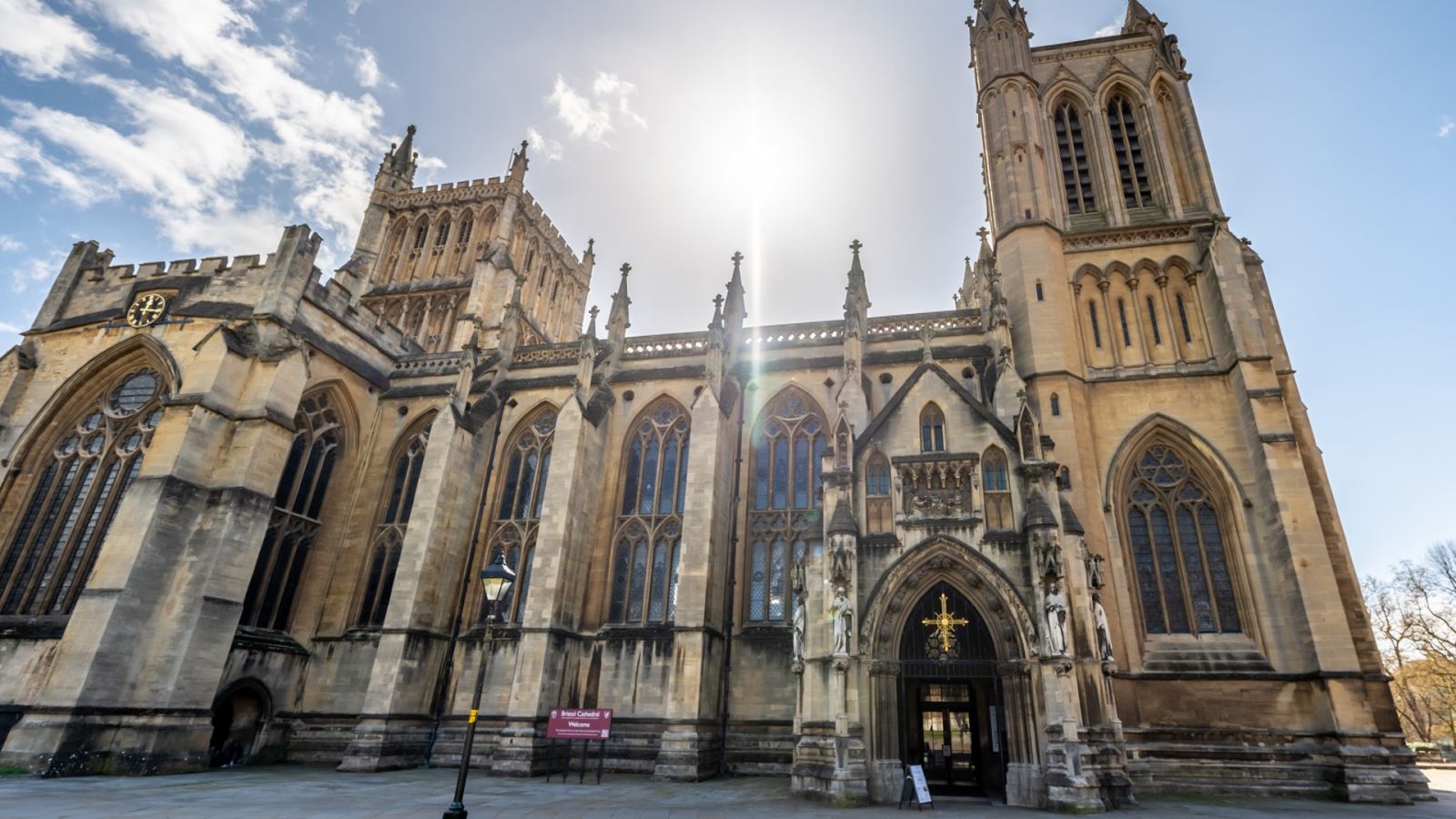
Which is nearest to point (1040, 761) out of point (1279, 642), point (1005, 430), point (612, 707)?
point (1005, 430)

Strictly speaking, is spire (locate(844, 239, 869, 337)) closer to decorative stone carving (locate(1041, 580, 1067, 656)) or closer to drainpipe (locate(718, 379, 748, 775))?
drainpipe (locate(718, 379, 748, 775))

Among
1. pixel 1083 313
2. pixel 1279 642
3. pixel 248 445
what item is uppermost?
pixel 1083 313

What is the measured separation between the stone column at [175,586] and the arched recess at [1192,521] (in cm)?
2215

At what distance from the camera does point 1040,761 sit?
12914 millimetres

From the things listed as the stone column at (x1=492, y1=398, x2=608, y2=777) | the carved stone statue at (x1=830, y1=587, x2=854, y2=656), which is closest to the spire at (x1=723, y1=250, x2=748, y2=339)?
the stone column at (x1=492, y1=398, x2=608, y2=777)

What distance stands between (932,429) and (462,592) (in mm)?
14105

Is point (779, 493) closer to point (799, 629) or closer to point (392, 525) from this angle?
point (799, 629)

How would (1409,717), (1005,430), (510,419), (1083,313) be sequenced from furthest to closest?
(1409,717)
(510,419)
(1083,313)
(1005,430)

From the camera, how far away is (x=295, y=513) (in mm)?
21641

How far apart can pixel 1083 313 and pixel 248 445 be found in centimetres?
2369

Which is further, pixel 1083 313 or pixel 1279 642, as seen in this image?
pixel 1083 313

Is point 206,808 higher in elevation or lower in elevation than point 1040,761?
lower

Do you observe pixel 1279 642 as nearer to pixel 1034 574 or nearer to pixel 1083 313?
pixel 1034 574

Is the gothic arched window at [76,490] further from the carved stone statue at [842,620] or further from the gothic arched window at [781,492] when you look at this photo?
the carved stone statue at [842,620]
